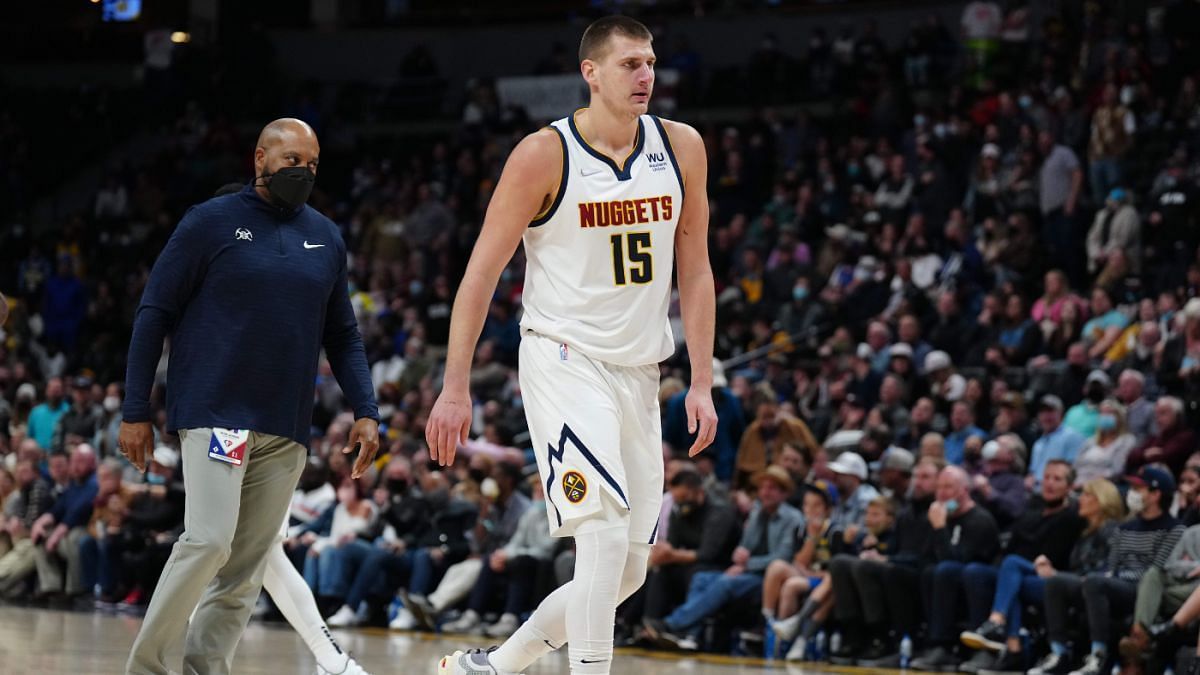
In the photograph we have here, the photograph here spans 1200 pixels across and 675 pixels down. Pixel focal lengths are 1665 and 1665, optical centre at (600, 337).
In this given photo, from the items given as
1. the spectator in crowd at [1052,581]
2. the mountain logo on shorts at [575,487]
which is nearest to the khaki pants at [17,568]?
the spectator in crowd at [1052,581]

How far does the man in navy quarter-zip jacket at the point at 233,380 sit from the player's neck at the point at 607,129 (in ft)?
3.62

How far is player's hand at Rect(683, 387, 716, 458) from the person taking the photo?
5.88 meters

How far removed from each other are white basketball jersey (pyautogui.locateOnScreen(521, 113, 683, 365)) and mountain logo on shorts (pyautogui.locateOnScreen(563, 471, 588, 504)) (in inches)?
16.6

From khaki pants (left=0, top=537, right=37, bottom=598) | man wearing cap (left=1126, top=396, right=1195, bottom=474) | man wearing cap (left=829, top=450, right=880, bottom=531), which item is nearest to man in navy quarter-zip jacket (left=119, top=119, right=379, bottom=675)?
man wearing cap (left=829, top=450, right=880, bottom=531)

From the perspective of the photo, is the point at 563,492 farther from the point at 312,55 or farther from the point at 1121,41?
the point at 312,55

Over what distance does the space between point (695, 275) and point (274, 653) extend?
5207 mm

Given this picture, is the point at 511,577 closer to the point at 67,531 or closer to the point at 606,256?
the point at 67,531

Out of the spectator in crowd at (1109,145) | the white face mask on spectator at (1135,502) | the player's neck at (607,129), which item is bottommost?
the white face mask on spectator at (1135,502)

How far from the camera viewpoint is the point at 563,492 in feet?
18.2

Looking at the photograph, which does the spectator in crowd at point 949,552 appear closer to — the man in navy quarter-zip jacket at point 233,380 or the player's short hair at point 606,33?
the man in navy quarter-zip jacket at point 233,380

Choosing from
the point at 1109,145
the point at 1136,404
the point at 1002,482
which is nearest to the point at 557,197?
the point at 1002,482

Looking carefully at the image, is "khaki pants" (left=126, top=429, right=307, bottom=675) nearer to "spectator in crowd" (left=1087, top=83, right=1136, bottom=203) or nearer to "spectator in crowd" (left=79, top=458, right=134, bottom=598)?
"spectator in crowd" (left=79, top=458, right=134, bottom=598)

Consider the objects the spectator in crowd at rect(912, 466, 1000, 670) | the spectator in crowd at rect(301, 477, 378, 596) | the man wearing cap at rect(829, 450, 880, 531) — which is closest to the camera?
the spectator in crowd at rect(912, 466, 1000, 670)

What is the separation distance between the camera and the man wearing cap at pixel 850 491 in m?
12.1
